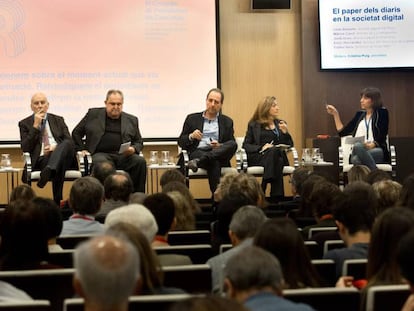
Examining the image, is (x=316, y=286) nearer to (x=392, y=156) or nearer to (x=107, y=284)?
(x=107, y=284)

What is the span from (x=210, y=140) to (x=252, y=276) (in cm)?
583

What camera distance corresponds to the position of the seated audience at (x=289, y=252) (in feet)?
8.42

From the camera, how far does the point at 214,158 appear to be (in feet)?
24.7

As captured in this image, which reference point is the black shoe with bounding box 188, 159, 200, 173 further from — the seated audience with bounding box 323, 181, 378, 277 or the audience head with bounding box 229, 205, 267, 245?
the audience head with bounding box 229, 205, 267, 245

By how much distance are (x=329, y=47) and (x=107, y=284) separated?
7.60 metres

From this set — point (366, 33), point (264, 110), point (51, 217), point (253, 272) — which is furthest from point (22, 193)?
point (366, 33)

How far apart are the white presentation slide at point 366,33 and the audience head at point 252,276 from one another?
721 centimetres

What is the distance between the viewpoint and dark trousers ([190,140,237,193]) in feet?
24.6

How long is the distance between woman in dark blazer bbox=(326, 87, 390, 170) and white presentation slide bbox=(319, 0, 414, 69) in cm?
76

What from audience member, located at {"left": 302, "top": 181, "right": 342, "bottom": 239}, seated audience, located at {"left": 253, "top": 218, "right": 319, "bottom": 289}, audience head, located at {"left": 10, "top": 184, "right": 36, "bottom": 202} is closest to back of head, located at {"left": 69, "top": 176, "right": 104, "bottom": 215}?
audience head, located at {"left": 10, "top": 184, "right": 36, "bottom": 202}

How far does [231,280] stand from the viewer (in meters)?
2.04

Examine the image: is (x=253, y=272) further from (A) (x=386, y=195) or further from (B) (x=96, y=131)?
(B) (x=96, y=131)

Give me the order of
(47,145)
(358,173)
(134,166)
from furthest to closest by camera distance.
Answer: (47,145) < (134,166) < (358,173)

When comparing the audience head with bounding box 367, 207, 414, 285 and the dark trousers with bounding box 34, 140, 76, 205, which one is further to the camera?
the dark trousers with bounding box 34, 140, 76, 205
